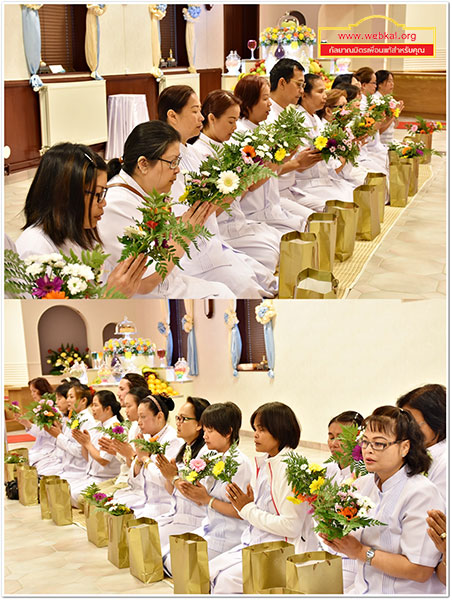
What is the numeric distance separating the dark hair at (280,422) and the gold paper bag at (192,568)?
442mm

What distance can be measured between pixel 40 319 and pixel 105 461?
72.0 inches

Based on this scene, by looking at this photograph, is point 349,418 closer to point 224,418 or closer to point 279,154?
point 224,418

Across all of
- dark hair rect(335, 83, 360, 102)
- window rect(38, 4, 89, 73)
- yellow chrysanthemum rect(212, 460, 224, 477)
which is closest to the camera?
yellow chrysanthemum rect(212, 460, 224, 477)

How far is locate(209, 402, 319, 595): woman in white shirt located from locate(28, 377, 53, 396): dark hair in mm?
781

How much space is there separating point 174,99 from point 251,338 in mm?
1413

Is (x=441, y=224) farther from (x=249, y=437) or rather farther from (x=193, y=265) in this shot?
(x=249, y=437)

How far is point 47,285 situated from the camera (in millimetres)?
2170

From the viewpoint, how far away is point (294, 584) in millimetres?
2150

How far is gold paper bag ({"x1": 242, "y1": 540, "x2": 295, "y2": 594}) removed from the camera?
2295 millimetres

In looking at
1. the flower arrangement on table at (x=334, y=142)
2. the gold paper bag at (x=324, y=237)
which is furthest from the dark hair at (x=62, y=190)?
the flower arrangement on table at (x=334, y=142)

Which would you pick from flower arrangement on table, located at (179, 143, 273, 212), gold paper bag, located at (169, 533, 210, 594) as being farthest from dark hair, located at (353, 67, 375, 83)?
gold paper bag, located at (169, 533, 210, 594)

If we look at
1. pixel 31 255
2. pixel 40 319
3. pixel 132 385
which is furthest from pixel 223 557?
pixel 31 255

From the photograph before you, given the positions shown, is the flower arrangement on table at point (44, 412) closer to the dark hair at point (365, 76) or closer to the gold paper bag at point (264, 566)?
the gold paper bag at point (264, 566)

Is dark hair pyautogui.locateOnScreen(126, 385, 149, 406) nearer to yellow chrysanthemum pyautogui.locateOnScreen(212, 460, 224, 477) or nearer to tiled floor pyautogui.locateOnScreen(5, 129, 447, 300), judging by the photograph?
yellow chrysanthemum pyautogui.locateOnScreen(212, 460, 224, 477)
